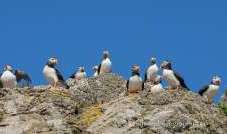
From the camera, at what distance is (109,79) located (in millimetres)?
49625

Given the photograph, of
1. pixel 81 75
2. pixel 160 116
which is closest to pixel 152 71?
pixel 81 75

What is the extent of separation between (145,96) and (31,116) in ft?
16.6

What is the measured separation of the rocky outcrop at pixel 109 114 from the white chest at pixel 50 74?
18.8 ft

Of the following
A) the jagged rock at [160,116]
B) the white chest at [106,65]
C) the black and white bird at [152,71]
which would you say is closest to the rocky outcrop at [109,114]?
the jagged rock at [160,116]

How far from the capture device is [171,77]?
46656mm

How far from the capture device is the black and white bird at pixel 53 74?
46.2 meters

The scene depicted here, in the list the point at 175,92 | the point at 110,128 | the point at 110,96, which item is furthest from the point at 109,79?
the point at 110,128

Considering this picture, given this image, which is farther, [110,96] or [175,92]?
[110,96]

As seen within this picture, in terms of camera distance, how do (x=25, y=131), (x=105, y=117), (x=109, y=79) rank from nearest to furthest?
(x=25, y=131) → (x=105, y=117) → (x=109, y=79)

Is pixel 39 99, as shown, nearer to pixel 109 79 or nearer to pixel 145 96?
pixel 145 96

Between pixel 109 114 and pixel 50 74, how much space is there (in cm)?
953

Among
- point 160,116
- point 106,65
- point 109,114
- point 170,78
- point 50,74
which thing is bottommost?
point 160,116

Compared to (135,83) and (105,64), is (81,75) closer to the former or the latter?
(105,64)

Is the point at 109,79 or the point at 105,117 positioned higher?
the point at 109,79
